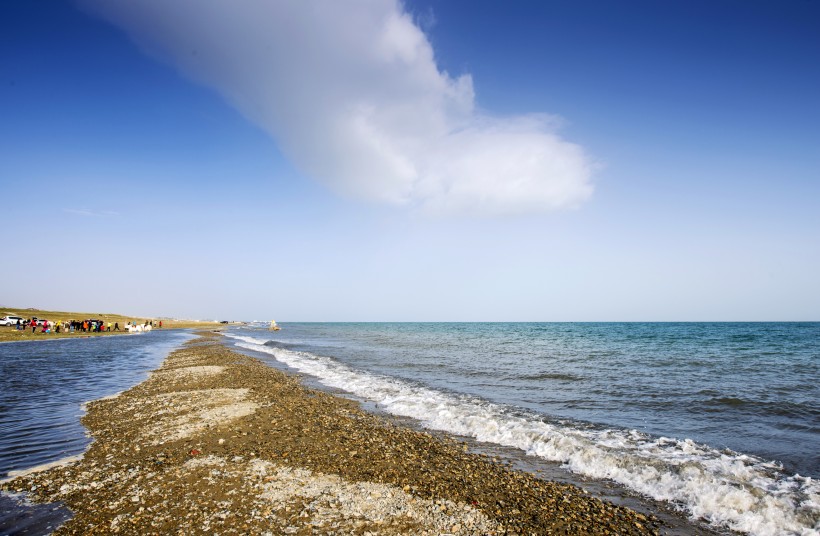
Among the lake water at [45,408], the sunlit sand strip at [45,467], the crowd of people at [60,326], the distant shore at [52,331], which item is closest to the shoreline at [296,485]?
the sunlit sand strip at [45,467]

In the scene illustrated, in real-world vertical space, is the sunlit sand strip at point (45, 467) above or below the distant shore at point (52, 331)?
below

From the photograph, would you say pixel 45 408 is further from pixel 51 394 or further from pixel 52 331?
pixel 52 331

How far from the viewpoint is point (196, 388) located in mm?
19172

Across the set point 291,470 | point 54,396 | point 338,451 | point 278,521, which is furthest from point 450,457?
point 54,396

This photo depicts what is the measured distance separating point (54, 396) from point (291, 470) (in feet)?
49.5

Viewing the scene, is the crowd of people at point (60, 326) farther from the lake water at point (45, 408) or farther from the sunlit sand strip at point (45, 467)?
the sunlit sand strip at point (45, 467)

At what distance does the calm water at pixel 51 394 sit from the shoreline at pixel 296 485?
0.89 metres

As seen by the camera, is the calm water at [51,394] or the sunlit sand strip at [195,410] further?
the sunlit sand strip at [195,410]

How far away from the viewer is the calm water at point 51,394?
10.3 m

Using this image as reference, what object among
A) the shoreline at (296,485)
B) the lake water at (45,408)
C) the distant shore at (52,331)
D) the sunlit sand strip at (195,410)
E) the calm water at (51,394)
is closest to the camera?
the shoreline at (296,485)

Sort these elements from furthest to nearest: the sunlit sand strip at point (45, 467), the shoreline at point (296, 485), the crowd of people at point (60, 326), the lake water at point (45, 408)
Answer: the crowd of people at point (60, 326) → the sunlit sand strip at point (45, 467) → the lake water at point (45, 408) → the shoreline at point (296, 485)

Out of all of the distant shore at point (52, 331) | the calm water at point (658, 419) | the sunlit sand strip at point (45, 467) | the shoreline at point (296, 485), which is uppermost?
the distant shore at point (52, 331)

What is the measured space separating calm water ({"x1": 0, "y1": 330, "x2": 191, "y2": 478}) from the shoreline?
2.92ft

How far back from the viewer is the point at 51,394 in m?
17.3
